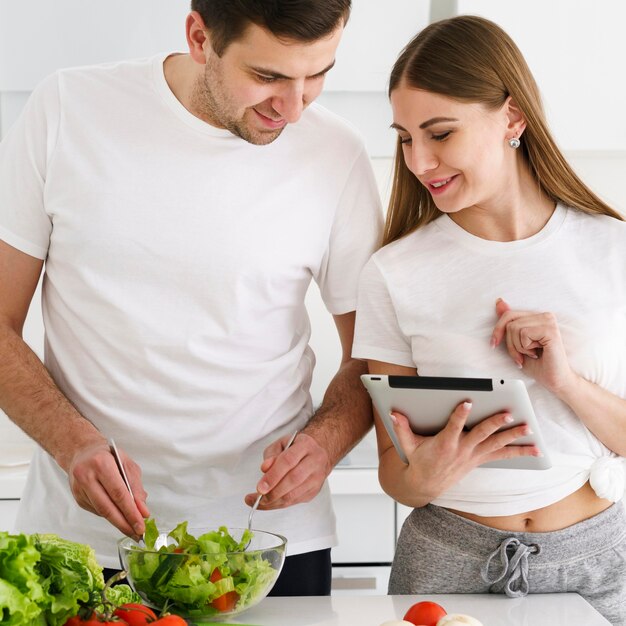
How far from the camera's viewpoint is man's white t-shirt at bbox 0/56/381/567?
1.56m

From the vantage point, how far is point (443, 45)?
1.55 meters

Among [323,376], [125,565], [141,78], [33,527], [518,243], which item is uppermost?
[141,78]

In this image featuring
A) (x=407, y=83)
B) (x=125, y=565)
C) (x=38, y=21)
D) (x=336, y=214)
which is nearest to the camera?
(x=125, y=565)

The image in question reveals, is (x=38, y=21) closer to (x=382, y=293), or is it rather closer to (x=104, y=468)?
(x=382, y=293)

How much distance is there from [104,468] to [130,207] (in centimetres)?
44

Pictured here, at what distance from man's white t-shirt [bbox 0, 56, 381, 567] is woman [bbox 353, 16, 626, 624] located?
168 mm

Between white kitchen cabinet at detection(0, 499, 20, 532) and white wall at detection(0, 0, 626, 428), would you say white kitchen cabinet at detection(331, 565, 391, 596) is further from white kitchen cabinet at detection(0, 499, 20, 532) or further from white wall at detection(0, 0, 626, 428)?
white wall at detection(0, 0, 626, 428)

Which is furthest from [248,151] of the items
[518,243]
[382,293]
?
[518,243]

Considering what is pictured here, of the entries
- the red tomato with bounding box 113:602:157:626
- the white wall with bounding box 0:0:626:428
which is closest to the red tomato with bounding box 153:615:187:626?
the red tomato with bounding box 113:602:157:626

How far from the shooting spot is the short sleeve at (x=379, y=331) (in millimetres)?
1601

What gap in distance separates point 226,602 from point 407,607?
291 mm

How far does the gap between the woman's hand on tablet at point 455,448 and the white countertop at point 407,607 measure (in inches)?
6.8

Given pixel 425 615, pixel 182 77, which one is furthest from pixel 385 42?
pixel 425 615

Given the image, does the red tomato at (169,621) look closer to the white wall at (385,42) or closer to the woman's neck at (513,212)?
the woman's neck at (513,212)
